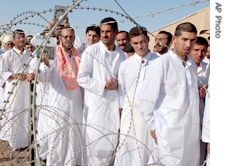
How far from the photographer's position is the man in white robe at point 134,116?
382cm

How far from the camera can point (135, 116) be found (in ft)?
12.8

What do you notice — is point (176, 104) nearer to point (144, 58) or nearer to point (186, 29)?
point (186, 29)

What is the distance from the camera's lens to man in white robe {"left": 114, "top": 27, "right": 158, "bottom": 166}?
3821 mm

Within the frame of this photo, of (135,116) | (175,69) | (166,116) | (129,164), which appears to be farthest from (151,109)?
(129,164)

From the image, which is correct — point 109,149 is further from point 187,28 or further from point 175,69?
point 187,28

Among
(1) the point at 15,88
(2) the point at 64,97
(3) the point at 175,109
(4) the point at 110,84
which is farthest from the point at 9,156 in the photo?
(3) the point at 175,109

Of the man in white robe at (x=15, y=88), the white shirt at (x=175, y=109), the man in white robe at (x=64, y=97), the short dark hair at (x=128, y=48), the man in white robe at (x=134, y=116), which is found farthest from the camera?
the man in white robe at (x=15, y=88)

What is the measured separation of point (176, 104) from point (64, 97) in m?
1.93

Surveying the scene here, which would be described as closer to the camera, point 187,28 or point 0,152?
point 187,28

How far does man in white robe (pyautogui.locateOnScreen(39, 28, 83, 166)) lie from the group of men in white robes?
13 millimetres

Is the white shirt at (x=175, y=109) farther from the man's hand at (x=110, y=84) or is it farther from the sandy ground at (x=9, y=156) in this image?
the sandy ground at (x=9, y=156)

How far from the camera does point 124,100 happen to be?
4055mm

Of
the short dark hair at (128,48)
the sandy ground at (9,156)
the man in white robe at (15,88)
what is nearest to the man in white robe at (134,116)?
the short dark hair at (128,48)

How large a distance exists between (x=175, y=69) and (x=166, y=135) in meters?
0.61
